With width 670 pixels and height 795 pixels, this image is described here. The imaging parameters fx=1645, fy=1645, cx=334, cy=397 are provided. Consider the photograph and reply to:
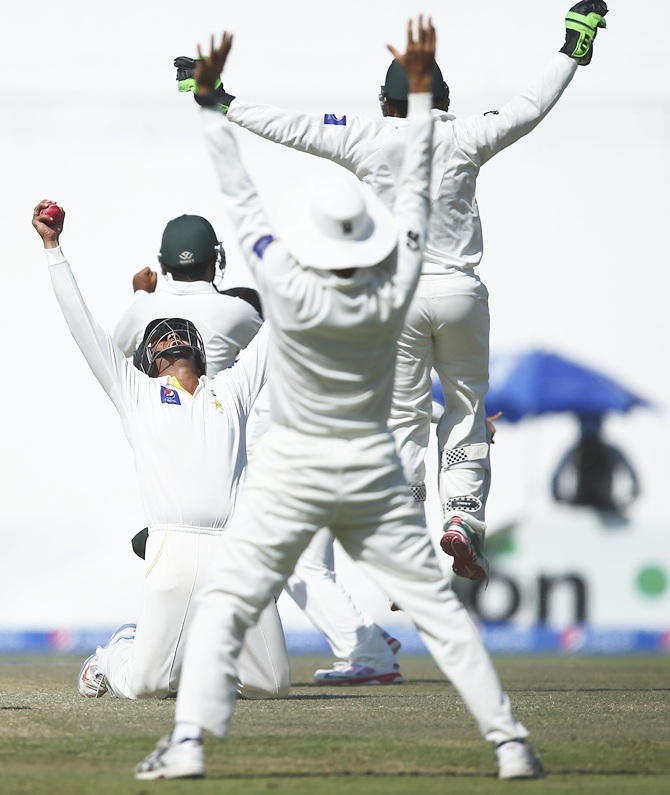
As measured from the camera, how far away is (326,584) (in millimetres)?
6566

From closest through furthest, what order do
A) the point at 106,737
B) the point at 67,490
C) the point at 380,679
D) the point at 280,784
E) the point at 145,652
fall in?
the point at 280,784, the point at 106,737, the point at 145,652, the point at 380,679, the point at 67,490

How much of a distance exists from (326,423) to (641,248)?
21.5ft

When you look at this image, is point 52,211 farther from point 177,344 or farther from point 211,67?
point 211,67

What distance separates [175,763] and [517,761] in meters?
0.77

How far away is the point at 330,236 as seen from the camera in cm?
380

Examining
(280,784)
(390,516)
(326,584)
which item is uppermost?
(390,516)

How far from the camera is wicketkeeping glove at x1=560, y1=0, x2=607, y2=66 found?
19.2ft

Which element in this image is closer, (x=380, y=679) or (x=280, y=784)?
(x=280, y=784)

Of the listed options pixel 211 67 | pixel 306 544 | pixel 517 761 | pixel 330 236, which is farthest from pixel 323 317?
pixel 517 761

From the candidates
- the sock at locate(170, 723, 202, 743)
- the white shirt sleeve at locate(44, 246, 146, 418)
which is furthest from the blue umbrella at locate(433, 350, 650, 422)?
the sock at locate(170, 723, 202, 743)

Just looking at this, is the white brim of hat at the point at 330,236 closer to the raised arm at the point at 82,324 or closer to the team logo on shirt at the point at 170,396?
the raised arm at the point at 82,324

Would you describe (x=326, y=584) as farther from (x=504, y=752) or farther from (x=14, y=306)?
(x=14, y=306)

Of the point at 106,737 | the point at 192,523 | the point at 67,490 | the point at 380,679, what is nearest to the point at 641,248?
the point at 67,490

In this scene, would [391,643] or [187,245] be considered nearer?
[187,245]
